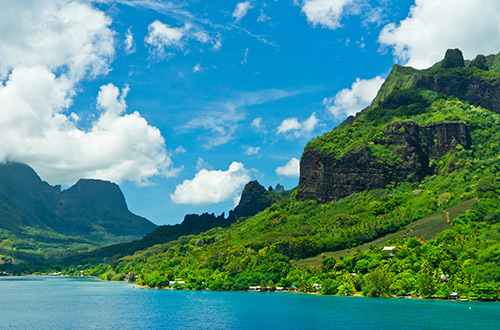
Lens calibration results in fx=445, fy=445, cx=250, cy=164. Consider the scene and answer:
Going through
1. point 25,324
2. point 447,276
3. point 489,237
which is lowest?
point 25,324

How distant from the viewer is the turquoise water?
11731 centimetres

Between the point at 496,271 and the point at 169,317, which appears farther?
the point at 496,271

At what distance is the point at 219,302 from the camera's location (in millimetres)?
173250

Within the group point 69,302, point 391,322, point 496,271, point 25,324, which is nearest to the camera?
point 391,322

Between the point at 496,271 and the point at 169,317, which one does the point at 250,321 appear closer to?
the point at 169,317

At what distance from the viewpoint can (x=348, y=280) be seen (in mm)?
186125

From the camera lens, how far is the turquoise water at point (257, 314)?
117 metres

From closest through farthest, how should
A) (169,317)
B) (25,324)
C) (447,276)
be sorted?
(25,324), (169,317), (447,276)

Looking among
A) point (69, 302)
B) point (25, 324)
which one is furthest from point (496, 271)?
point (69, 302)

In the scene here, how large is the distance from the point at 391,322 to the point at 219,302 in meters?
76.1

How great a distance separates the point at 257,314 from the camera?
137125mm

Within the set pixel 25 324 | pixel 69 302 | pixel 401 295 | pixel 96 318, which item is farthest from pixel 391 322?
pixel 69 302

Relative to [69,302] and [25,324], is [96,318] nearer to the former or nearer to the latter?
[25,324]

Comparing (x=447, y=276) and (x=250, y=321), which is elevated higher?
(x=447, y=276)
